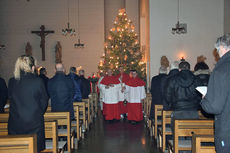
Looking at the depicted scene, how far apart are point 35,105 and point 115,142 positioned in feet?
12.1

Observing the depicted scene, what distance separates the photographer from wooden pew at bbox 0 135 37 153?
2996mm

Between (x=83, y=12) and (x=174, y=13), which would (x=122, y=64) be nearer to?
(x=174, y=13)

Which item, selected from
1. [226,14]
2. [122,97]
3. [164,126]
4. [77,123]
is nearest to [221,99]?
[164,126]

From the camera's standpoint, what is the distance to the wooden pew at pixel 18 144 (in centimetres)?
300

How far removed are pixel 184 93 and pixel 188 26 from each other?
8.80 metres

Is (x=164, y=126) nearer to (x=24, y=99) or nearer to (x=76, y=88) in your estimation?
(x=24, y=99)

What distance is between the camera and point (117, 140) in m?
7.00

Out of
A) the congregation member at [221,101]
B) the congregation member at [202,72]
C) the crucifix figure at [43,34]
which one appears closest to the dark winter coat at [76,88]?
the congregation member at [202,72]

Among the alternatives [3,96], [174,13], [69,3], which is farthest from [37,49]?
[3,96]

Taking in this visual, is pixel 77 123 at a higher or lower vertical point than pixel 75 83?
lower

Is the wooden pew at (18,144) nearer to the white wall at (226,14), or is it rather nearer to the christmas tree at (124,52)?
the christmas tree at (124,52)

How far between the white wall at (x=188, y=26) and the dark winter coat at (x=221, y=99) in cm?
1018

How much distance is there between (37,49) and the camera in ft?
57.6

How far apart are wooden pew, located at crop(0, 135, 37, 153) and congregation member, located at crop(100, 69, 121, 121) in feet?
20.4
